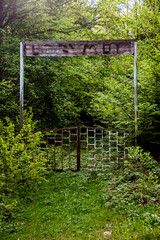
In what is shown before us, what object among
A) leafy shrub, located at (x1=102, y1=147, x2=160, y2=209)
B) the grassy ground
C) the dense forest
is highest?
the dense forest

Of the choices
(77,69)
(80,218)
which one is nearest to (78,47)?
(80,218)

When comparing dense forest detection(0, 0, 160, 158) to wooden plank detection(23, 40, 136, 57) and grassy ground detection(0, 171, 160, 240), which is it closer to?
wooden plank detection(23, 40, 136, 57)

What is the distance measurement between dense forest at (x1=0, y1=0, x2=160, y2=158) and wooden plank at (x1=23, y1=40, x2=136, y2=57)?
944 mm

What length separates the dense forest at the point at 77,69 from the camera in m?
7.19

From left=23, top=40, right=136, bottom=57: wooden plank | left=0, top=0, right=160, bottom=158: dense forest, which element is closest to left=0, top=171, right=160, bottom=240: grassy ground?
left=0, top=0, right=160, bottom=158: dense forest

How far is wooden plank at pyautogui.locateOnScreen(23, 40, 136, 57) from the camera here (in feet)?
23.7

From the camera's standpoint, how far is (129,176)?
6.11 metres

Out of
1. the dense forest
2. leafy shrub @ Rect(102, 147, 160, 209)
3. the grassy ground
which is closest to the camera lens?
the grassy ground

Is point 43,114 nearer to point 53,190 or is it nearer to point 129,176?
point 53,190

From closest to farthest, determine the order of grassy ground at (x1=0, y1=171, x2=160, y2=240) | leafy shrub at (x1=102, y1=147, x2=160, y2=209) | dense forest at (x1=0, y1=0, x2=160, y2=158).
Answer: grassy ground at (x1=0, y1=171, x2=160, y2=240) → leafy shrub at (x1=102, y1=147, x2=160, y2=209) → dense forest at (x1=0, y1=0, x2=160, y2=158)

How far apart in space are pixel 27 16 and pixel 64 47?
502 centimetres

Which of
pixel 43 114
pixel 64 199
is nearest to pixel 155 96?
pixel 64 199

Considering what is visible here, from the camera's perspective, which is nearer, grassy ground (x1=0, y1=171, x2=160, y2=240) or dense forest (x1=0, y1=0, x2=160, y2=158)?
grassy ground (x1=0, y1=171, x2=160, y2=240)

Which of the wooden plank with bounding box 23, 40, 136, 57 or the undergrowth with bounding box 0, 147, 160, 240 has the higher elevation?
the wooden plank with bounding box 23, 40, 136, 57
